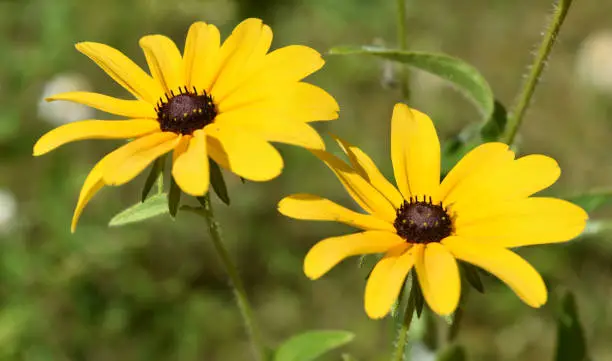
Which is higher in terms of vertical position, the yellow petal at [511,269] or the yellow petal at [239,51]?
the yellow petal at [239,51]

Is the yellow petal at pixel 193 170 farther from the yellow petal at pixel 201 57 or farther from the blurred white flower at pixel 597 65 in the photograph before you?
the blurred white flower at pixel 597 65

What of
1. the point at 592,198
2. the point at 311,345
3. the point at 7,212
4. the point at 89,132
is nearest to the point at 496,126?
the point at 592,198

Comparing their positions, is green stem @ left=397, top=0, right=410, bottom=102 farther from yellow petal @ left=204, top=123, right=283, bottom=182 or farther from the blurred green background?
yellow petal @ left=204, top=123, right=283, bottom=182

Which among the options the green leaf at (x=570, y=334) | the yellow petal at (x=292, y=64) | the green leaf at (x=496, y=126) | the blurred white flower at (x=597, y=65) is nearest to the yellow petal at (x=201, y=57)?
the yellow petal at (x=292, y=64)

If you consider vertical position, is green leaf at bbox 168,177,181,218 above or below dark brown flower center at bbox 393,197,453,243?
above

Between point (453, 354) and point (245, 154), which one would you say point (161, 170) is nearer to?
point (245, 154)

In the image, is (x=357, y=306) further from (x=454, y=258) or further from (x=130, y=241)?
(x=454, y=258)

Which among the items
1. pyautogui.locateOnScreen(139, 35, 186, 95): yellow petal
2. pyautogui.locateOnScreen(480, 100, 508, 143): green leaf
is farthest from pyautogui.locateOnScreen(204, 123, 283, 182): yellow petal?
pyautogui.locateOnScreen(480, 100, 508, 143): green leaf
